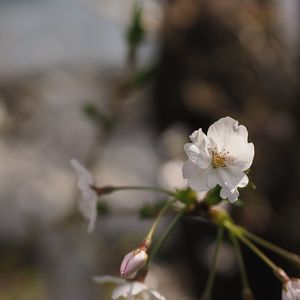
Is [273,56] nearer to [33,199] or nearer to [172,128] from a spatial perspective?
[172,128]

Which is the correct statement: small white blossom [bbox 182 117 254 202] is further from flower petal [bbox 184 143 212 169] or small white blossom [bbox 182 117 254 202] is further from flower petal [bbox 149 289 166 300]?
flower petal [bbox 149 289 166 300]

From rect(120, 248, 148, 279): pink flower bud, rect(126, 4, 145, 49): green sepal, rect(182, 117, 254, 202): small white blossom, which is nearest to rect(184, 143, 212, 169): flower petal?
rect(182, 117, 254, 202): small white blossom

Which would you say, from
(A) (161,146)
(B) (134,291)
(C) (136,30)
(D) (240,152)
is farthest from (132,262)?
(A) (161,146)

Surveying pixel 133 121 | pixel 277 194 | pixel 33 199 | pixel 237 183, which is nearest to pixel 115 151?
pixel 133 121

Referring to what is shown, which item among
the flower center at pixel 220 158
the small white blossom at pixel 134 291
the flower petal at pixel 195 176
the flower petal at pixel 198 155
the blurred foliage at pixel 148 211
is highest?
the flower petal at pixel 198 155

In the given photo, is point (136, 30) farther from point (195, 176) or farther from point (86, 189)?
point (195, 176)

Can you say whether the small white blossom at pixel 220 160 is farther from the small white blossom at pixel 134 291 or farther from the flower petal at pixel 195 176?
the small white blossom at pixel 134 291

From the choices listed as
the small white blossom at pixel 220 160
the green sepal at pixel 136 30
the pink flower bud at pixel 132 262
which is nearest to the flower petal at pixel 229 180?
the small white blossom at pixel 220 160

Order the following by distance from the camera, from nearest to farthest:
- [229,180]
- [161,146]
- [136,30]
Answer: [229,180] < [136,30] < [161,146]
